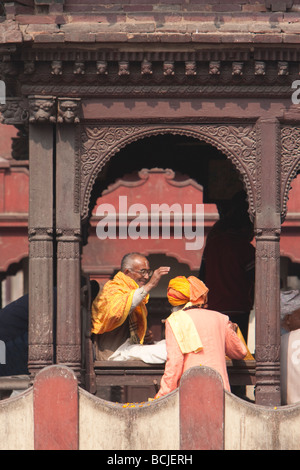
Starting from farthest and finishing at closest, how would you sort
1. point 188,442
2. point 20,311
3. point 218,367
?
point 20,311
point 218,367
point 188,442

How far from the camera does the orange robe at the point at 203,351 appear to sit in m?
10.5

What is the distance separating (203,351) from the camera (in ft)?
35.0

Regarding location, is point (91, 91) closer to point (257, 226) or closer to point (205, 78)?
point (205, 78)

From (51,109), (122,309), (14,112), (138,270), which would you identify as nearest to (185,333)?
(122,309)

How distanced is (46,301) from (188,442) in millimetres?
2360

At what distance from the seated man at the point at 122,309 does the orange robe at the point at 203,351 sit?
2.57 ft

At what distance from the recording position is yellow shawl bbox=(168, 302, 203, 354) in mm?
10602

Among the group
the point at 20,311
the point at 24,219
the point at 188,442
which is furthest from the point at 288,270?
the point at 188,442

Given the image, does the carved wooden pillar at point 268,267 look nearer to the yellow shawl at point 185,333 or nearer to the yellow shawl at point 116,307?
the yellow shawl at point 185,333

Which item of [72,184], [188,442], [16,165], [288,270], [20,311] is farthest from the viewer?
[288,270]

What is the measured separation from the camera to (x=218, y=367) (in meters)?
10.7

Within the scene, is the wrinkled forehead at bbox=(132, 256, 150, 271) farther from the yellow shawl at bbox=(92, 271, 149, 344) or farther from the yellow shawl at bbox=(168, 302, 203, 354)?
the yellow shawl at bbox=(168, 302, 203, 354)

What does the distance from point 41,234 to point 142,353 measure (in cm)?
147

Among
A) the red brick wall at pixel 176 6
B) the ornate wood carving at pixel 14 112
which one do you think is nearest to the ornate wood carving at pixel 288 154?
the red brick wall at pixel 176 6
